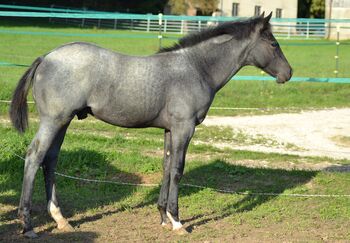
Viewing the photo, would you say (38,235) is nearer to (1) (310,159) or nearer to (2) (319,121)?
(1) (310,159)

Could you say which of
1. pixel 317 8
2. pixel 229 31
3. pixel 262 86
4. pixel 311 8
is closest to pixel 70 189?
pixel 229 31

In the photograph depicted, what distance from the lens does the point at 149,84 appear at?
6.55 m

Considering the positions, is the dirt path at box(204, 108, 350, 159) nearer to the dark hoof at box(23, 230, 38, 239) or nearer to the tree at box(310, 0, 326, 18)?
the dark hoof at box(23, 230, 38, 239)

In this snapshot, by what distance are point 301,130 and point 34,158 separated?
7.49m

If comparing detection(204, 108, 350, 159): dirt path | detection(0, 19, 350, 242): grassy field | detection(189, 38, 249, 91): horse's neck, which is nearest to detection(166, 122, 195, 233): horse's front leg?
detection(0, 19, 350, 242): grassy field

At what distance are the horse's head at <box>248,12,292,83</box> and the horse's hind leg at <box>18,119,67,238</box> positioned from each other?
7.30 ft

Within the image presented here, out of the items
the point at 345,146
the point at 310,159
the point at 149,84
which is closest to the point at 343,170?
the point at 310,159

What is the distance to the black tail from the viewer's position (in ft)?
21.2

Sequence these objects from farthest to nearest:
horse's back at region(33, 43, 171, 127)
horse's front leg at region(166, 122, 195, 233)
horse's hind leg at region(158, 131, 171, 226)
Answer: horse's hind leg at region(158, 131, 171, 226) → horse's front leg at region(166, 122, 195, 233) → horse's back at region(33, 43, 171, 127)

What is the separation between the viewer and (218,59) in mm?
7031

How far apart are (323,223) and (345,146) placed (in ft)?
16.4

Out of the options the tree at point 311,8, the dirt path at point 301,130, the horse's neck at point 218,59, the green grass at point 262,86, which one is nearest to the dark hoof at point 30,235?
the horse's neck at point 218,59

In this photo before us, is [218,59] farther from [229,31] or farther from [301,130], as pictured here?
[301,130]

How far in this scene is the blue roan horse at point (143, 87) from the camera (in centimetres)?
630
